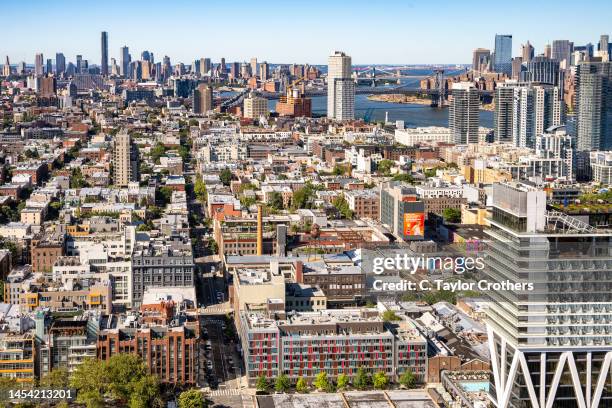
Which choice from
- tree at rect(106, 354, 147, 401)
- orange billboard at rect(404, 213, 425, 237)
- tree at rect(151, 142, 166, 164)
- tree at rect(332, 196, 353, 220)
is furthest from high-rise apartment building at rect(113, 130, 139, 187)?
tree at rect(106, 354, 147, 401)

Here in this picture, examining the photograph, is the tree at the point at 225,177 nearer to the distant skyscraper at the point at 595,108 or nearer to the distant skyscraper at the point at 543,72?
the distant skyscraper at the point at 595,108

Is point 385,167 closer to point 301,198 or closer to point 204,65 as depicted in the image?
point 301,198

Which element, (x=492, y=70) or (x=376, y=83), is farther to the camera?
(x=376, y=83)

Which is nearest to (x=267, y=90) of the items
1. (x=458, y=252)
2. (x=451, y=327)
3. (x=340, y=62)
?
(x=340, y=62)

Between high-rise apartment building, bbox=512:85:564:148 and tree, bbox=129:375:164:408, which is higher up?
high-rise apartment building, bbox=512:85:564:148

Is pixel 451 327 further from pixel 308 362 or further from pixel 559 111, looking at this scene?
pixel 559 111

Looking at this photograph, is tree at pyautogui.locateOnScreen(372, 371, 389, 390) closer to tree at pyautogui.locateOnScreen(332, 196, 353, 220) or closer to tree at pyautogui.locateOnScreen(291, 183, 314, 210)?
tree at pyautogui.locateOnScreen(332, 196, 353, 220)

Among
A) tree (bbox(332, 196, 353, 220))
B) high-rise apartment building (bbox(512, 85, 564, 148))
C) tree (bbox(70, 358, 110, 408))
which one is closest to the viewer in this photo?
tree (bbox(70, 358, 110, 408))
